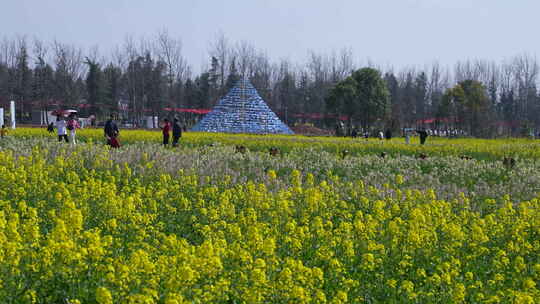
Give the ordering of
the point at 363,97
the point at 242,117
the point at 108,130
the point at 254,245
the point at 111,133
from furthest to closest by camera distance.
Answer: the point at 363,97
the point at 242,117
the point at 108,130
the point at 111,133
the point at 254,245

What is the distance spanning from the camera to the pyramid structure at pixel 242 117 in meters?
40.4

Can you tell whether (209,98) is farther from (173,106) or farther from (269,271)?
(269,271)

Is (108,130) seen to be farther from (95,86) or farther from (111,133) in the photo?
(95,86)

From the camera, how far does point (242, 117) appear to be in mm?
41062

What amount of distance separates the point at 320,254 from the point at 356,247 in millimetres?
840

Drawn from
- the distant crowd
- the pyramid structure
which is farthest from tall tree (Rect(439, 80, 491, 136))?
the distant crowd

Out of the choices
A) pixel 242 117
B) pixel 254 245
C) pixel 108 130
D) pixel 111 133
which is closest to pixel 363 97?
pixel 242 117

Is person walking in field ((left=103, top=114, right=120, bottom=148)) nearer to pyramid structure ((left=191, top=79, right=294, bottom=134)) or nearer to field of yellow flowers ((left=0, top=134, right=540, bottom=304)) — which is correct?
field of yellow flowers ((left=0, top=134, right=540, bottom=304))

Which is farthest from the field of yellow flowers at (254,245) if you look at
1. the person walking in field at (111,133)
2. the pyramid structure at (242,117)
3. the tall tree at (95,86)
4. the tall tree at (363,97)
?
the tall tree at (95,86)

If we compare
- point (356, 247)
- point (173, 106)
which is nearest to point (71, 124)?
point (356, 247)

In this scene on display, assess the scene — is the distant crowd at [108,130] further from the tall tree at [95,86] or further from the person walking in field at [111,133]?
the tall tree at [95,86]

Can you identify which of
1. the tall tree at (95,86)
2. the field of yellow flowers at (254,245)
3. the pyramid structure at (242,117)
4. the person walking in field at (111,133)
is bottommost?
the field of yellow flowers at (254,245)

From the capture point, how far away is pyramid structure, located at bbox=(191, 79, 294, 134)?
40438mm

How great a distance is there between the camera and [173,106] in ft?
189
